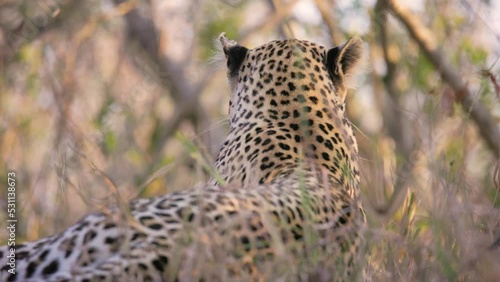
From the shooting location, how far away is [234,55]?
654 cm

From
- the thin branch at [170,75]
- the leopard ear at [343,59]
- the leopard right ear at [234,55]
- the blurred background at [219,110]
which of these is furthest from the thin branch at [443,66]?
the thin branch at [170,75]

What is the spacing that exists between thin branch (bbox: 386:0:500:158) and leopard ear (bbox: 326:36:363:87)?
1.28 meters

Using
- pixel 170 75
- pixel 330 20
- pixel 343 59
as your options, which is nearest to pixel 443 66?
pixel 330 20

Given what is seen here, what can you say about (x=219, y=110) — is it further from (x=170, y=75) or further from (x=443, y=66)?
(x=443, y=66)

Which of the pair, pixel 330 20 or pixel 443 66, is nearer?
pixel 443 66

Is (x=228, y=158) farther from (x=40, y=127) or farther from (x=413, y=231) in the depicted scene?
(x=40, y=127)

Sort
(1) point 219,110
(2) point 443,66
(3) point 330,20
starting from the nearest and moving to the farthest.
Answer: (2) point 443,66, (3) point 330,20, (1) point 219,110

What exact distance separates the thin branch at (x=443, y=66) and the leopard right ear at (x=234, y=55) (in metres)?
1.74

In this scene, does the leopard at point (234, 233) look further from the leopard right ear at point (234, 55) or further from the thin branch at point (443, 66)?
Result: the thin branch at point (443, 66)

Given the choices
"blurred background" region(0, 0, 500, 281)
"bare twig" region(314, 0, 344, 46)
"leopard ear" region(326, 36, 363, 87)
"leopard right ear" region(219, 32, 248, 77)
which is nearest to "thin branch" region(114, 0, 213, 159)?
"blurred background" region(0, 0, 500, 281)

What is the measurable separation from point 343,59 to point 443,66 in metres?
2.02

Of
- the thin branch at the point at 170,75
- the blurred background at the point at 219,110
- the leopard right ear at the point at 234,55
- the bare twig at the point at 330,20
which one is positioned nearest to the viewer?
the blurred background at the point at 219,110

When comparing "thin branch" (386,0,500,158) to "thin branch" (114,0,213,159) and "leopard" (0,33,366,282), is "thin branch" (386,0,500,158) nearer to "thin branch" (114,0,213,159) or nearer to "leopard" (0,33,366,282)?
"thin branch" (114,0,213,159)

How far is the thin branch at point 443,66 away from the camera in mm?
7979
